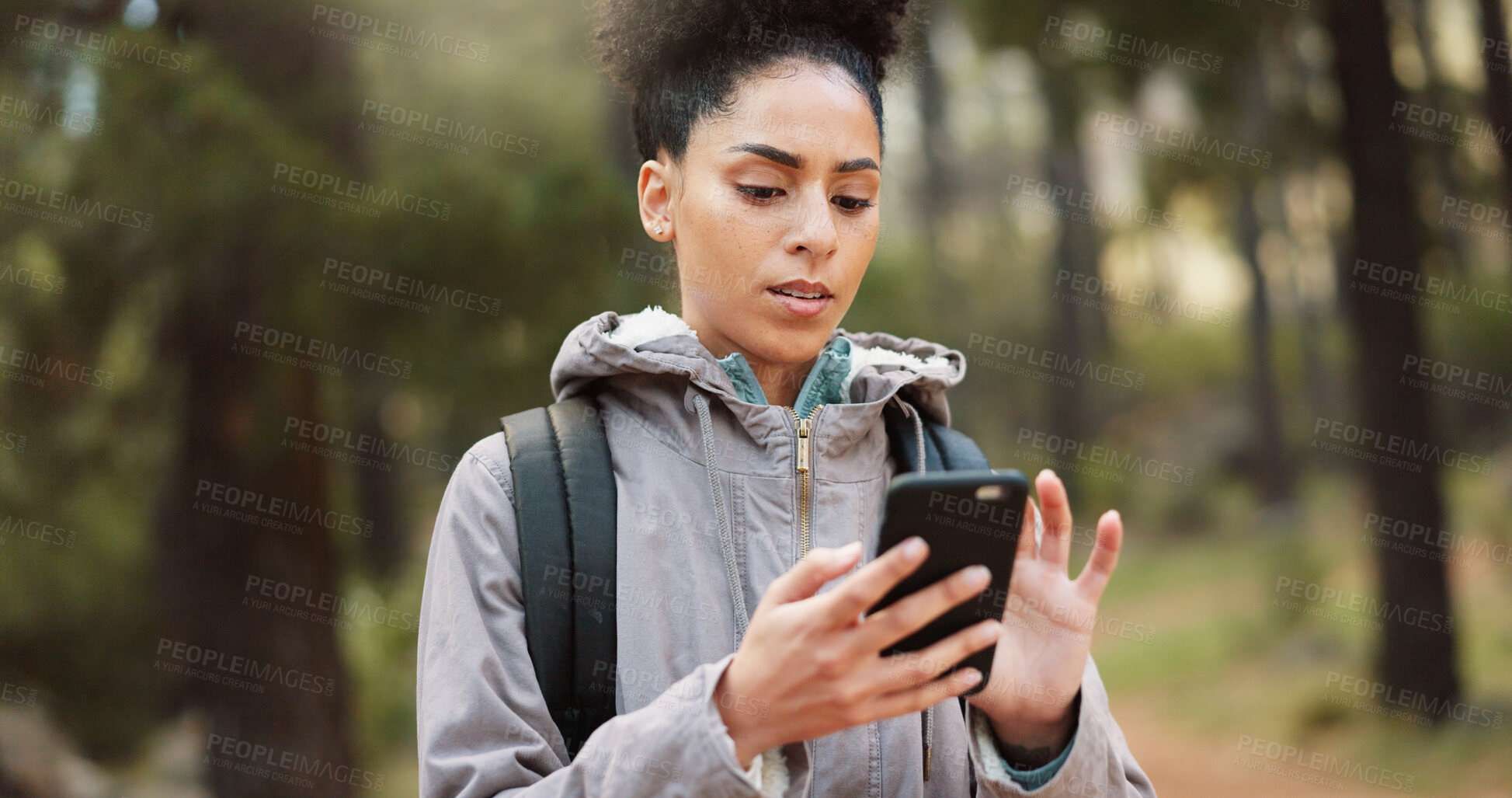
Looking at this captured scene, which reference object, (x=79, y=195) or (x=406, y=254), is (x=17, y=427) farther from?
(x=406, y=254)

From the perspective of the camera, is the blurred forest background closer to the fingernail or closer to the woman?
the woman

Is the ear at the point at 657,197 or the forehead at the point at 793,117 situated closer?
the forehead at the point at 793,117

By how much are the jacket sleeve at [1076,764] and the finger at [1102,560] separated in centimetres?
14

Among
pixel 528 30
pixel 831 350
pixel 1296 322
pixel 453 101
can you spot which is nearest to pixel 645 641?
pixel 831 350

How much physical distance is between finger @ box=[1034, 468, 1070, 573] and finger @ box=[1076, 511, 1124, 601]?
0.04 metres

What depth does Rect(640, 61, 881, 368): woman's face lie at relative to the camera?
6.27 feet

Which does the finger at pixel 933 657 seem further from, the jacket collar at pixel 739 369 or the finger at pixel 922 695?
the jacket collar at pixel 739 369

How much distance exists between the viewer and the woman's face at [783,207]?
1911 millimetres

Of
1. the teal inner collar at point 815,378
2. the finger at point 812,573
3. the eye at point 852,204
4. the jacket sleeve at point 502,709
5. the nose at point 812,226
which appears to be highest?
the eye at point 852,204

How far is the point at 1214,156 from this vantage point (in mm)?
10984

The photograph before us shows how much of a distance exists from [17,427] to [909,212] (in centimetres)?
1924

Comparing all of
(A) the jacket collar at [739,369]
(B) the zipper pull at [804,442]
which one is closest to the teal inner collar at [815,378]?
(A) the jacket collar at [739,369]

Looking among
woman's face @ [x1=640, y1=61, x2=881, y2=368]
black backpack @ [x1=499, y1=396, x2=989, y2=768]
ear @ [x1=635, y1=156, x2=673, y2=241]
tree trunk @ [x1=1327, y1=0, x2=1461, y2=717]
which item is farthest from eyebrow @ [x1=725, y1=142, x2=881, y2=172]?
tree trunk @ [x1=1327, y1=0, x2=1461, y2=717]


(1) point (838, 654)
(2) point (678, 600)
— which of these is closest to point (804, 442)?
(2) point (678, 600)
